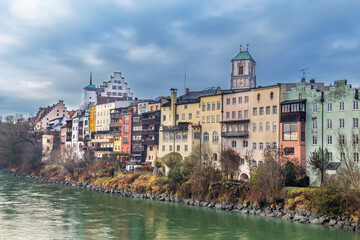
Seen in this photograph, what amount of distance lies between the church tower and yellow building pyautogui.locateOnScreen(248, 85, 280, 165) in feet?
159

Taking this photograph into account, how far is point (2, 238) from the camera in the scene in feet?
110

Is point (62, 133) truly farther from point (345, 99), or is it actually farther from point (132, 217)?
point (345, 99)

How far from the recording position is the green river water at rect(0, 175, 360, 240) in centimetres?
3600

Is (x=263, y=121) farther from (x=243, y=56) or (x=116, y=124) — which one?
(x=243, y=56)

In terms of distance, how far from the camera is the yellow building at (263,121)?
57.0m

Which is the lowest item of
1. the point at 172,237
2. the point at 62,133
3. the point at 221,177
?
the point at 172,237

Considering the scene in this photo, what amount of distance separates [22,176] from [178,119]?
44.4 m

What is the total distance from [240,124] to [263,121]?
4.79 meters

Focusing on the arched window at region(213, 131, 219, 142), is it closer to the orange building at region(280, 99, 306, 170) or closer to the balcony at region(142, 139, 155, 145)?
the orange building at region(280, 99, 306, 170)

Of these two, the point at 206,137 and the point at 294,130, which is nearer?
the point at 294,130

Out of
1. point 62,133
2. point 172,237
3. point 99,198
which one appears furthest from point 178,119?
point 62,133

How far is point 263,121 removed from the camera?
5881cm

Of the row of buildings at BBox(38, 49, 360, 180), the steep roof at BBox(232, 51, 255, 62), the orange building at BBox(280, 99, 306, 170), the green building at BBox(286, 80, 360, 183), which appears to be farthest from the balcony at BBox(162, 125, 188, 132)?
the steep roof at BBox(232, 51, 255, 62)

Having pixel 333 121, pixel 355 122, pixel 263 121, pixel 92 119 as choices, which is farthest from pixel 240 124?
pixel 92 119
